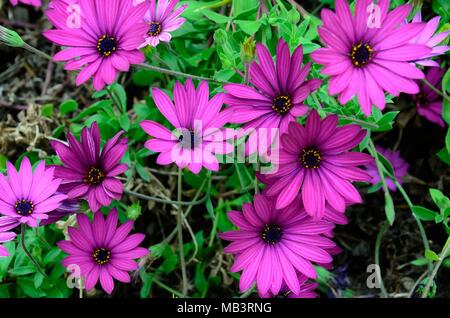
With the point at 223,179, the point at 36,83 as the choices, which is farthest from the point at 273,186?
the point at 36,83

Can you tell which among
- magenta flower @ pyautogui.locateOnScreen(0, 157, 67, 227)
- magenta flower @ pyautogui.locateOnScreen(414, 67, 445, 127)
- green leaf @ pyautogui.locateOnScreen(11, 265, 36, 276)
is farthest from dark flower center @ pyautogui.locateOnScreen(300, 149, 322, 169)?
green leaf @ pyautogui.locateOnScreen(11, 265, 36, 276)

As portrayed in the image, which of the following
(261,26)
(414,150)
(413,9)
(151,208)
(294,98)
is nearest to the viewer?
(294,98)

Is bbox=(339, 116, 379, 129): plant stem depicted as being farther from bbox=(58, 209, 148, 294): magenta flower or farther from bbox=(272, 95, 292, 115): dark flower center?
bbox=(58, 209, 148, 294): magenta flower

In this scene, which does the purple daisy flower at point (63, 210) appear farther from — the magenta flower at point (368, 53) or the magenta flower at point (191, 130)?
the magenta flower at point (368, 53)

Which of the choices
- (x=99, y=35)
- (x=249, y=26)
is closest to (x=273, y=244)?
(x=249, y=26)

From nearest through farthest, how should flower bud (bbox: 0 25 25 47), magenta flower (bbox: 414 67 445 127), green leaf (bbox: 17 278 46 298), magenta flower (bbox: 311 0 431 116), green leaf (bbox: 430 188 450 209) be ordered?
magenta flower (bbox: 311 0 431 116) → flower bud (bbox: 0 25 25 47) → green leaf (bbox: 430 188 450 209) → green leaf (bbox: 17 278 46 298) → magenta flower (bbox: 414 67 445 127)

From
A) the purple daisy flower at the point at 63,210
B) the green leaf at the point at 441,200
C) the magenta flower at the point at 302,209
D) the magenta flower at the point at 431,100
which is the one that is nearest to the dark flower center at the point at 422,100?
the magenta flower at the point at 431,100

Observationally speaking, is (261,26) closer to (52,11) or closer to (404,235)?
(52,11)
